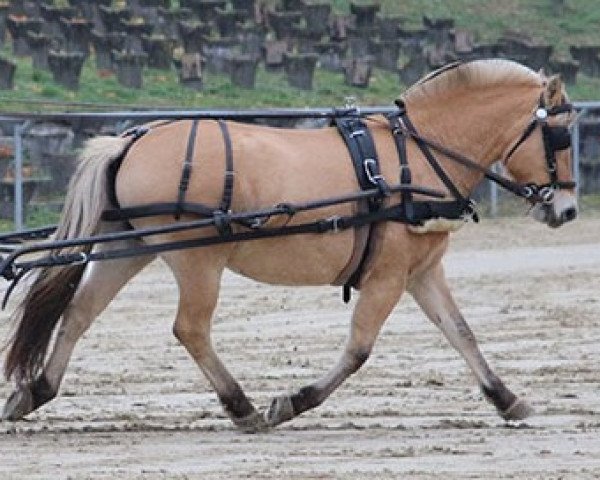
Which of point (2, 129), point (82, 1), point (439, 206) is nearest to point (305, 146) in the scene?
point (439, 206)

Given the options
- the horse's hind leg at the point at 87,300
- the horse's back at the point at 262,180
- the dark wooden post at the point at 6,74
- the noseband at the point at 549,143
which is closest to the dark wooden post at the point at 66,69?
the dark wooden post at the point at 6,74

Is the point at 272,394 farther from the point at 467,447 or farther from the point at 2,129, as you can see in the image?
the point at 2,129

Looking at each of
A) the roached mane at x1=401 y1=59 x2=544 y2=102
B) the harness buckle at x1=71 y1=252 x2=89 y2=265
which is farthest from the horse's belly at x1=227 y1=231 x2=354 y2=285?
the roached mane at x1=401 y1=59 x2=544 y2=102

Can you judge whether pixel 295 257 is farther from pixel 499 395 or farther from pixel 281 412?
pixel 499 395

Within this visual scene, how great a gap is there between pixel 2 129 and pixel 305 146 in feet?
41.6

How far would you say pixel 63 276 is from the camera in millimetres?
12578

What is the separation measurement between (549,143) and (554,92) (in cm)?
27

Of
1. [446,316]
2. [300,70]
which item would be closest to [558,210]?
[446,316]

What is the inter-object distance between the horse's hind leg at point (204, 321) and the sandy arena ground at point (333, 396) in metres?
0.13

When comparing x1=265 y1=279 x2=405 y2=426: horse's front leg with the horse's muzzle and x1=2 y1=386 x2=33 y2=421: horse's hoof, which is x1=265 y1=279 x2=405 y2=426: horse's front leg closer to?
the horse's muzzle

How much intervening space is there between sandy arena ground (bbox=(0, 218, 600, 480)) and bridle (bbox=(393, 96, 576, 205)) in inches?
46.1

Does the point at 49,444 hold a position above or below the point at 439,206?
below

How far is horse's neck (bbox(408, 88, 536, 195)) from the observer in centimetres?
1278

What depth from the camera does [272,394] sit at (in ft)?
Answer: 45.1
